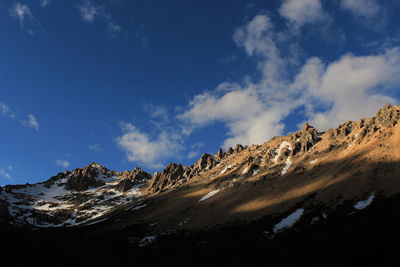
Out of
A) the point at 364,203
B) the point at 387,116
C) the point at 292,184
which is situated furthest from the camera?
the point at 387,116

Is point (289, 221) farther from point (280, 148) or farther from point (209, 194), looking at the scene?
point (280, 148)

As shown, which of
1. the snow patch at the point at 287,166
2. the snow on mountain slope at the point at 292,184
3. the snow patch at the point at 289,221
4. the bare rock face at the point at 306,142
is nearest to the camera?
the snow patch at the point at 289,221

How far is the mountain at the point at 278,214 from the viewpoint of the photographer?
44044mm

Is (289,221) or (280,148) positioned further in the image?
(280,148)

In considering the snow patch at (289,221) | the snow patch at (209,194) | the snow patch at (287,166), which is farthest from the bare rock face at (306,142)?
the snow patch at (289,221)

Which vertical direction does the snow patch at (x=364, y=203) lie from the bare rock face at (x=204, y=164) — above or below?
below

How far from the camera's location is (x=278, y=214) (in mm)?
72188

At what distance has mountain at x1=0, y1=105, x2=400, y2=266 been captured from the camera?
1734 inches

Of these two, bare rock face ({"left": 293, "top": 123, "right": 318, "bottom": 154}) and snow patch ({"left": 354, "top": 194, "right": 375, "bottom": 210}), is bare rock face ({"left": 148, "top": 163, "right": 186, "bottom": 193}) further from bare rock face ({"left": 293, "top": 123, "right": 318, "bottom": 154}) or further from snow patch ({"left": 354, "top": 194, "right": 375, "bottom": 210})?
snow patch ({"left": 354, "top": 194, "right": 375, "bottom": 210})

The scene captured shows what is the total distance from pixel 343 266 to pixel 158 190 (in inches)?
6182

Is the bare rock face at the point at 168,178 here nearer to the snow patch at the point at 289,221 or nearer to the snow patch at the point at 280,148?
the snow patch at the point at 280,148

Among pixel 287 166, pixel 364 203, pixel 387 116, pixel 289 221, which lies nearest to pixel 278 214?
pixel 289 221

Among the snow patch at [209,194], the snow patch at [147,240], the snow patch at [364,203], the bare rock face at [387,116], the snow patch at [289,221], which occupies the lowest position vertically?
the snow patch at [364,203]

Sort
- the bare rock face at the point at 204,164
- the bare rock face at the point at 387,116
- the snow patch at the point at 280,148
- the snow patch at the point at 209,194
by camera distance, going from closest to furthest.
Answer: the bare rock face at the point at 387,116 < the snow patch at the point at 209,194 < the snow patch at the point at 280,148 < the bare rock face at the point at 204,164
